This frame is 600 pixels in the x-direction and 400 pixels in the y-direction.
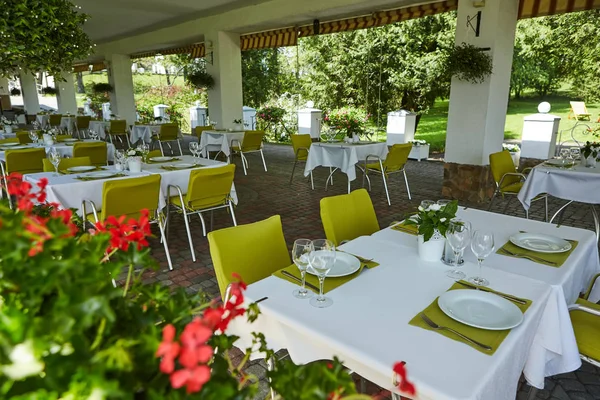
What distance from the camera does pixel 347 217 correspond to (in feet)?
8.07

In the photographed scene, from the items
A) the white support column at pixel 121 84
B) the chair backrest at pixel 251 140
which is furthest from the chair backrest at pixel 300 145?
the white support column at pixel 121 84

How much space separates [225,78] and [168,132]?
1789mm

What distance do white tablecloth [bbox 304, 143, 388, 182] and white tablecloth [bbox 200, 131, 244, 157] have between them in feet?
6.67

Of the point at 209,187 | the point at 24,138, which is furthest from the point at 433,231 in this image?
the point at 24,138

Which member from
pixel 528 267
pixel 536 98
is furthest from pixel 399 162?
pixel 536 98

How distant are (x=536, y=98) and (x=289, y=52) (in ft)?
39.8

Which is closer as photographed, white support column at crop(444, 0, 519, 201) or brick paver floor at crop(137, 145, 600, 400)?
brick paver floor at crop(137, 145, 600, 400)

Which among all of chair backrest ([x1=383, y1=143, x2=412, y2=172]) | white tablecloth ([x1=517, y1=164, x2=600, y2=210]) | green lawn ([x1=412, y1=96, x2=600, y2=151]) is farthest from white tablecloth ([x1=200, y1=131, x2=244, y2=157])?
green lawn ([x1=412, y1=96, x2=600, y2=151])

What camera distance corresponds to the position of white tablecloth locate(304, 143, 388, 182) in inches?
220

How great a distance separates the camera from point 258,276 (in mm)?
1927

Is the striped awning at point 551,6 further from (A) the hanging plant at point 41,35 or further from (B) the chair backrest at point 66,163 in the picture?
(B) the chair backrest at point 66,163

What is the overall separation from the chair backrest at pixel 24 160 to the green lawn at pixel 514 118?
10387 millimetres

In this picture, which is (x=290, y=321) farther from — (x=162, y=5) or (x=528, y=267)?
(x=162, y=5)

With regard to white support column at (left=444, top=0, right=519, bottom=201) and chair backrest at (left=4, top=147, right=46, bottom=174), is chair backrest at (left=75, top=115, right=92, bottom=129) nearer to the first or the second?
chair backrest at (left=4, top=147, right=46, bottom=174)
